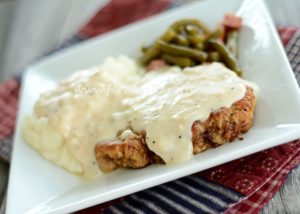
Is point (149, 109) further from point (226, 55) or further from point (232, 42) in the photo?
point (232, 42)

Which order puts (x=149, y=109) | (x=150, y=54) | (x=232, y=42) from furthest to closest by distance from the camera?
(x=150, y=54) → (x=232, y=42) → (x=149, y=109)

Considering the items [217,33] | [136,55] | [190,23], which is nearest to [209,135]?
[217,33]

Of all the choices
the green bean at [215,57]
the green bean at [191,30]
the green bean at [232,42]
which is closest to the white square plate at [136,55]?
the green bean at [232,42]

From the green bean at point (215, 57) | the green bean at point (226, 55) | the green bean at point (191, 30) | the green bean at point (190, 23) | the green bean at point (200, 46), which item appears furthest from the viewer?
the green bean at point (190, 23)

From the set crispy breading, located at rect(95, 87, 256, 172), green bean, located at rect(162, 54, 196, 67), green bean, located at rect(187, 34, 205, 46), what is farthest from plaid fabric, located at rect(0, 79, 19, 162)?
green bean, located at rect(187, 34, 205, 46)

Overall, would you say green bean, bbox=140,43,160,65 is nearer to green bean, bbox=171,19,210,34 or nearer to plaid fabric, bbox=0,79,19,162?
green bean, bbox=171,19,210,34

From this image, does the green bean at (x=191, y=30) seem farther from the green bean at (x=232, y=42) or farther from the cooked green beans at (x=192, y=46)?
the green bean at (x=232, y=42)
